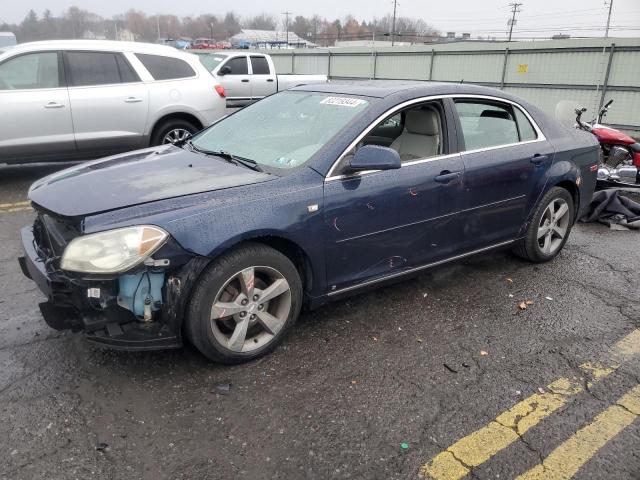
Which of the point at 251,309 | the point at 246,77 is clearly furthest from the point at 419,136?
the point at 246,77

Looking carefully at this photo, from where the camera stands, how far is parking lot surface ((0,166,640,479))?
2395mm

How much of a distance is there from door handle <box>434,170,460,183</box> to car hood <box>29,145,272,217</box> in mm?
1264

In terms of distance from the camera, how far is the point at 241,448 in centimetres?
246

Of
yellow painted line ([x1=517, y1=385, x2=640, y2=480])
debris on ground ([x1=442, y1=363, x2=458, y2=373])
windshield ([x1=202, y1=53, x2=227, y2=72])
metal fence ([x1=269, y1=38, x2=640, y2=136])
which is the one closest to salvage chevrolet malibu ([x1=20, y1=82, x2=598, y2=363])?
debris on ground ([x1=442, y1=363, x2=458, y2=373])

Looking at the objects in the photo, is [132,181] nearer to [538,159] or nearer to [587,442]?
[587,442]

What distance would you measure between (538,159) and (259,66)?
1287 cm

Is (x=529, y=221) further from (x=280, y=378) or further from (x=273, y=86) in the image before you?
(x=273, y=86)

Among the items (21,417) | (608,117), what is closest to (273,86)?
(608,117)

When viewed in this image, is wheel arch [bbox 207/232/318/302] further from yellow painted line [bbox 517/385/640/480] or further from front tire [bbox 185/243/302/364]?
yellow painted line [bbox 517/385/640/480]

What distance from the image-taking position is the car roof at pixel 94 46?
6.64 metres

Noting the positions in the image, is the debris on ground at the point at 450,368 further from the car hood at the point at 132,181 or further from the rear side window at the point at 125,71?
the rear side window at the point at 125,71

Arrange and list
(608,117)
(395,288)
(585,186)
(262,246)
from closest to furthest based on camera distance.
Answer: (262,246), (395,288), (585,186), (608,117)

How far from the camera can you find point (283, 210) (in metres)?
3.03

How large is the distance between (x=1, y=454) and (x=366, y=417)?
5.55 ft
